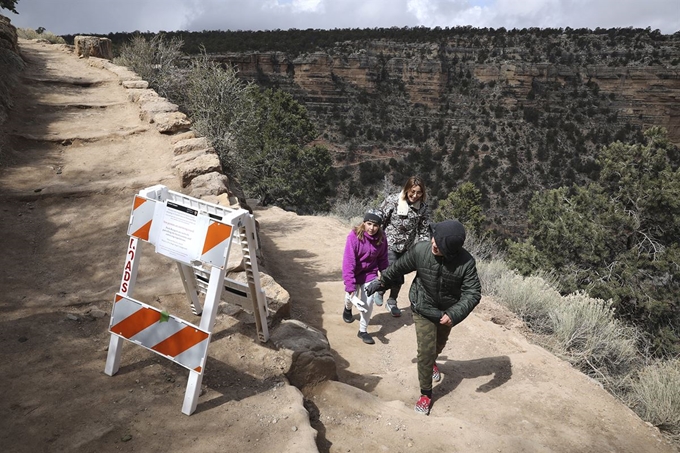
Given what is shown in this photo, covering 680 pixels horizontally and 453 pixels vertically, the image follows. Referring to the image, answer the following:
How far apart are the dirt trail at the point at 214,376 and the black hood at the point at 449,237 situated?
1.22 metres

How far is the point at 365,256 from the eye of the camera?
4.72m

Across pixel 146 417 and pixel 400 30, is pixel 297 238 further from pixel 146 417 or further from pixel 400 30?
pixel 400 30

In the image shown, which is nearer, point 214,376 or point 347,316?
point 214,376

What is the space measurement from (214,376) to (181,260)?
867 mm

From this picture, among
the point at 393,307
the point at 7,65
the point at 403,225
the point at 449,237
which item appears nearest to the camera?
the point at 449,237

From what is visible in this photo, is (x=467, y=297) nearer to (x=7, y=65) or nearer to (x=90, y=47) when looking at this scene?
(x=7, y=65)

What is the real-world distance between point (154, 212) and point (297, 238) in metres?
6.71

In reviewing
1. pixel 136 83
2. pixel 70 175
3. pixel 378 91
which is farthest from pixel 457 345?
pixel 378 91


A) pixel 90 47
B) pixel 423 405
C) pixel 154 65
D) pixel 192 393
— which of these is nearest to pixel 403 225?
pixel 423 405

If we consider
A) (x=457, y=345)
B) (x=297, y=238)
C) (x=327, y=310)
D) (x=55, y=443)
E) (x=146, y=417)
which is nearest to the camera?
(x=55, y=443)

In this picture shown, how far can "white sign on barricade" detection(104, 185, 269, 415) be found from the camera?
2799 mm

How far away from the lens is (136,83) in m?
11.8

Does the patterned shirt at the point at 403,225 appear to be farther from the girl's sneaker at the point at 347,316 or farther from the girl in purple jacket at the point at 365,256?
the girl's sneaker at the point at 347,316

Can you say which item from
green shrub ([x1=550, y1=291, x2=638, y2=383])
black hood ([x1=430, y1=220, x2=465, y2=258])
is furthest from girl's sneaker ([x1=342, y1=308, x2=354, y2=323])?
green shrub ([x1=550, y1=291, x2=638, y2=383])
